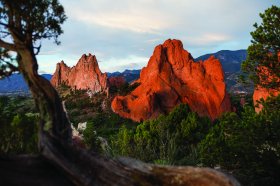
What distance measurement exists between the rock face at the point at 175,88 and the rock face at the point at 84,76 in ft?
113

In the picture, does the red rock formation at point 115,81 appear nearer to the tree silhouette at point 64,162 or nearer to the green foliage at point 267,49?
the green foliage at point 267,49

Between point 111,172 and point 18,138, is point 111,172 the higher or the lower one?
the lower one

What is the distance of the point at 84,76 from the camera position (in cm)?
15212

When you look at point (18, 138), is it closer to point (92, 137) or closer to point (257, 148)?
point (257, 148)

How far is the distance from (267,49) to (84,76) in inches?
5350

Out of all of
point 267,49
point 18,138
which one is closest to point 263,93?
point 267,49

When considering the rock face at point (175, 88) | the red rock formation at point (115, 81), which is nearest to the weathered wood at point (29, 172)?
the rock face at point (175, 88)

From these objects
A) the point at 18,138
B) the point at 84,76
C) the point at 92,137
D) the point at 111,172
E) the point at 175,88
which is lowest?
the point at 92,137

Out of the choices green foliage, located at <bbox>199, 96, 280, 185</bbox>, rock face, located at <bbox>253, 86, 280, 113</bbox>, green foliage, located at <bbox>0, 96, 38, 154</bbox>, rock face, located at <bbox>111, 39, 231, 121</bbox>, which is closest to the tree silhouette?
green foliage, located at <bbox>0, 96, 38, 154</bbox>

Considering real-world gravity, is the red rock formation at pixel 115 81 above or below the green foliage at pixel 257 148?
above

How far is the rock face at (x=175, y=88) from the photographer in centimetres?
9300

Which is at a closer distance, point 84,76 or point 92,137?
point 92,137

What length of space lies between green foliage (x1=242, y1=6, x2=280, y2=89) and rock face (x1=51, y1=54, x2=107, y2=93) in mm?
113657

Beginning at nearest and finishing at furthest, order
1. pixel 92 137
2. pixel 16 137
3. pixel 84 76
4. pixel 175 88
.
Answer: pixel 16 137 → pixel 92 137 → pixel 175 88 → pixel 84 76
